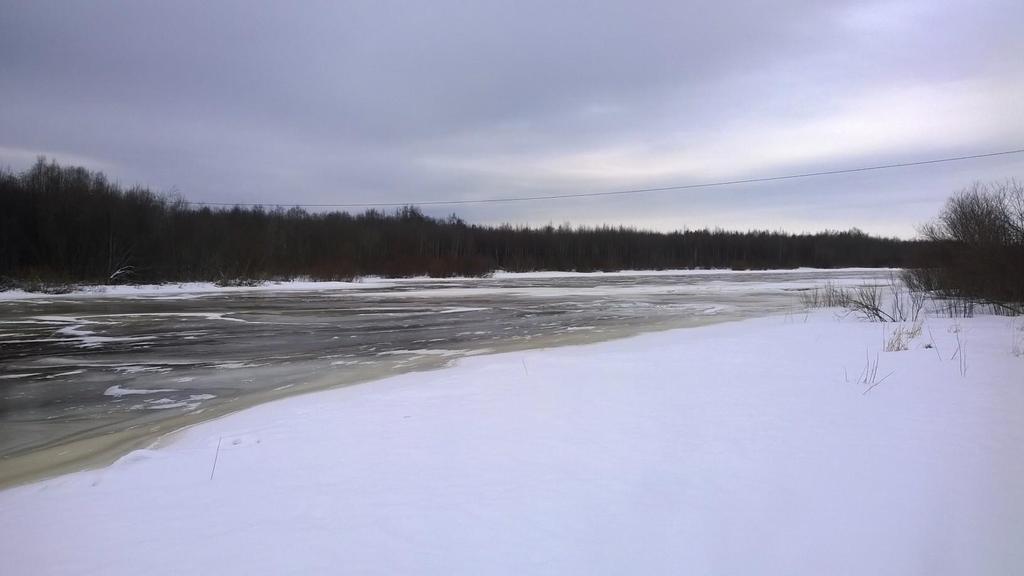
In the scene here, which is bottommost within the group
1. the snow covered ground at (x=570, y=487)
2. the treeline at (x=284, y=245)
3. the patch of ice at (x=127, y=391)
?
the patch of ice at (x=127, y=391)

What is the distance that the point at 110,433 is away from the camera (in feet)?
19.5

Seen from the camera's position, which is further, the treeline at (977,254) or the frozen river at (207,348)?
the treeline at (977,254)

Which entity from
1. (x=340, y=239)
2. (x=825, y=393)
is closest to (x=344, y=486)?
(x=825, y=393)

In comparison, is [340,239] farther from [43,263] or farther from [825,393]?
[825,393]

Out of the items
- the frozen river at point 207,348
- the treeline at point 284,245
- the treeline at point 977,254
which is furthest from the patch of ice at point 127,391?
the treeline at point 284,245

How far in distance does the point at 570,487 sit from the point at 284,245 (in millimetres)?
57021

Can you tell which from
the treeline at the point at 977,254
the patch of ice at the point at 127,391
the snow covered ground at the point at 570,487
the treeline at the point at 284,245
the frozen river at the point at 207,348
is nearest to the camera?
the snow covered ground at the point at 570,487

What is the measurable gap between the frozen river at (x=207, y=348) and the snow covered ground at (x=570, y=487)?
1036 mm

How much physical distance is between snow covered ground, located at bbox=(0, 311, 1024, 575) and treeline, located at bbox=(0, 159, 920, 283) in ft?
77.0

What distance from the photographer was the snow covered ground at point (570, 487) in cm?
312

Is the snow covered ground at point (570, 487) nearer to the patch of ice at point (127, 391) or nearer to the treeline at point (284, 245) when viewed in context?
the patch of ice at point (127, 391)

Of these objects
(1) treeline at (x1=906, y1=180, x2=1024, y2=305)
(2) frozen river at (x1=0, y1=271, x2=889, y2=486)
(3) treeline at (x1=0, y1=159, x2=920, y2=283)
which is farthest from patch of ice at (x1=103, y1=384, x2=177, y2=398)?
(3) treeline at (x1=0, y1=159, x2=920, y2=283)

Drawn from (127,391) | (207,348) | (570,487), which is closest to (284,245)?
(207,348)

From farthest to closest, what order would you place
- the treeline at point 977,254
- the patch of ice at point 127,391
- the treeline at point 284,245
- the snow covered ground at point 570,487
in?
the treeline at point 284,245, the treeline at point 977,254, the patch of ice at point 127,391, the snow covered ground at point 570,487
